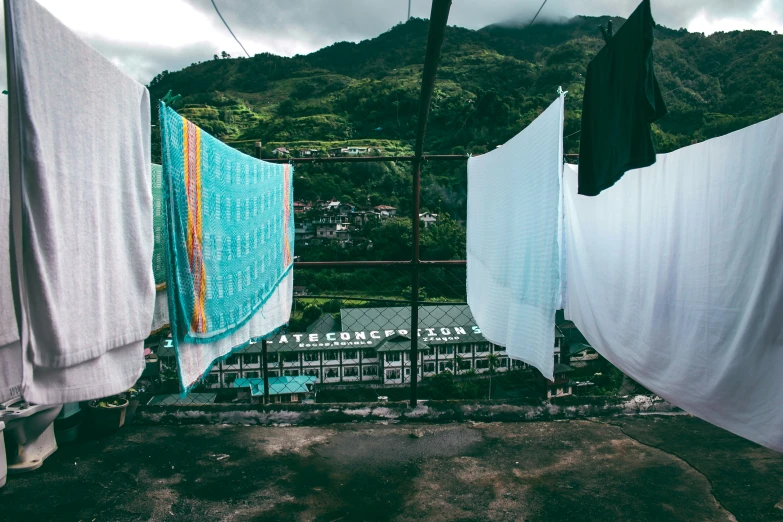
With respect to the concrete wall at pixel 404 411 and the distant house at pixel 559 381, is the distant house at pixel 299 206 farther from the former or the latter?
the distant house at pixel 559 381

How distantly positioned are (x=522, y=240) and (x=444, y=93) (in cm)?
2918

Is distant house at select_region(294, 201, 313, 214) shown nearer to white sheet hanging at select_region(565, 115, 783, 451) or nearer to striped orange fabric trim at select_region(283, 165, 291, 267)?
striped orange fabric trim at select_region(283, 165, 291, 267)

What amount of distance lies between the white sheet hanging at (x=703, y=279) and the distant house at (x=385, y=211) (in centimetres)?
1642

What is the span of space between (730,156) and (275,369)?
27069 mm

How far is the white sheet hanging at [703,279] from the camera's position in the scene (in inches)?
55.8

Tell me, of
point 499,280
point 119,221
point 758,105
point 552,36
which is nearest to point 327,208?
point 758,105

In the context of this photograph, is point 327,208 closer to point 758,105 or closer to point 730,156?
point 758,105

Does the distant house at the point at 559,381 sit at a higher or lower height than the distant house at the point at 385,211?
lower

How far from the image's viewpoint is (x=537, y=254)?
241 cm

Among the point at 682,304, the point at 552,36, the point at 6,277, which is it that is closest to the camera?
the point at 6,277

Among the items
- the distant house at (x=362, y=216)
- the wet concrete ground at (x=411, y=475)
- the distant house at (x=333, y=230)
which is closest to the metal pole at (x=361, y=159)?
the wet concrete ground at (x=411, y=475)

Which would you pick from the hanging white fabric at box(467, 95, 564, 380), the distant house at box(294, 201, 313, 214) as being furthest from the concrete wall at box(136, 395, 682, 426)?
the distant house at box(294, 201, 313, 214)

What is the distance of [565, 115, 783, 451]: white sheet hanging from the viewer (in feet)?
4.65

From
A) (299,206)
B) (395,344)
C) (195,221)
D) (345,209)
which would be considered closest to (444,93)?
(345,209)
